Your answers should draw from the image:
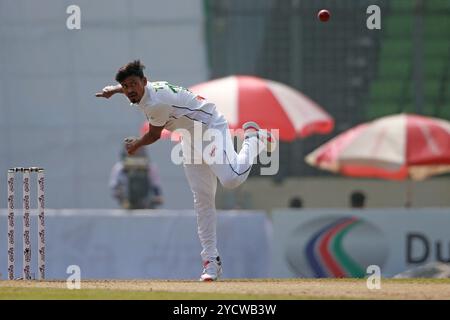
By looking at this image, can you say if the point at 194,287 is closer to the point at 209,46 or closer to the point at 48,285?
the point at 48,285

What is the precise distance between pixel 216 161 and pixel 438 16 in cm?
1371

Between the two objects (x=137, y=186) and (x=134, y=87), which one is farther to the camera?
(x=137, y=186)

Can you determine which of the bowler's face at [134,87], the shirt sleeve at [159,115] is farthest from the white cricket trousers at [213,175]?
the bowler's face at [134,87]

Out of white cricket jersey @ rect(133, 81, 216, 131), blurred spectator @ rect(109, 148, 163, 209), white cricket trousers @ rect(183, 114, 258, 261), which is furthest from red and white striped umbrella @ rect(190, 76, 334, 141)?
white cricket jersey @ rect(133, 81, 216, 131)

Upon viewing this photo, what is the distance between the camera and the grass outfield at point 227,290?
9375 mm

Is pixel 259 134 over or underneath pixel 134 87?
underneath

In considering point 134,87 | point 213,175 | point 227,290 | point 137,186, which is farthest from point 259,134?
point 137,186

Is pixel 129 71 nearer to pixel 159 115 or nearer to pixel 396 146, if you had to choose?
pixel 159 115

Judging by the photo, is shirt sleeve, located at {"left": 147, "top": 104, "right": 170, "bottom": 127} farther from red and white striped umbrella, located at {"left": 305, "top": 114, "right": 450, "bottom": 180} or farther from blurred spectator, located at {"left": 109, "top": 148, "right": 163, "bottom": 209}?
blurred spectator, located at {"left": 109, "top": 148, "right": 163, "bottom": 209}

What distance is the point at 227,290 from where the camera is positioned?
32.3 feet

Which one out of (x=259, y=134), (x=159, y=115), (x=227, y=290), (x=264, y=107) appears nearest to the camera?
(x=227, y=290)

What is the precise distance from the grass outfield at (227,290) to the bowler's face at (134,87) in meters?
1.43

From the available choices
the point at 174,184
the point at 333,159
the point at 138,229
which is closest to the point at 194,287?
the point at 138,229

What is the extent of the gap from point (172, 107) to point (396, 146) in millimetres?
7961
